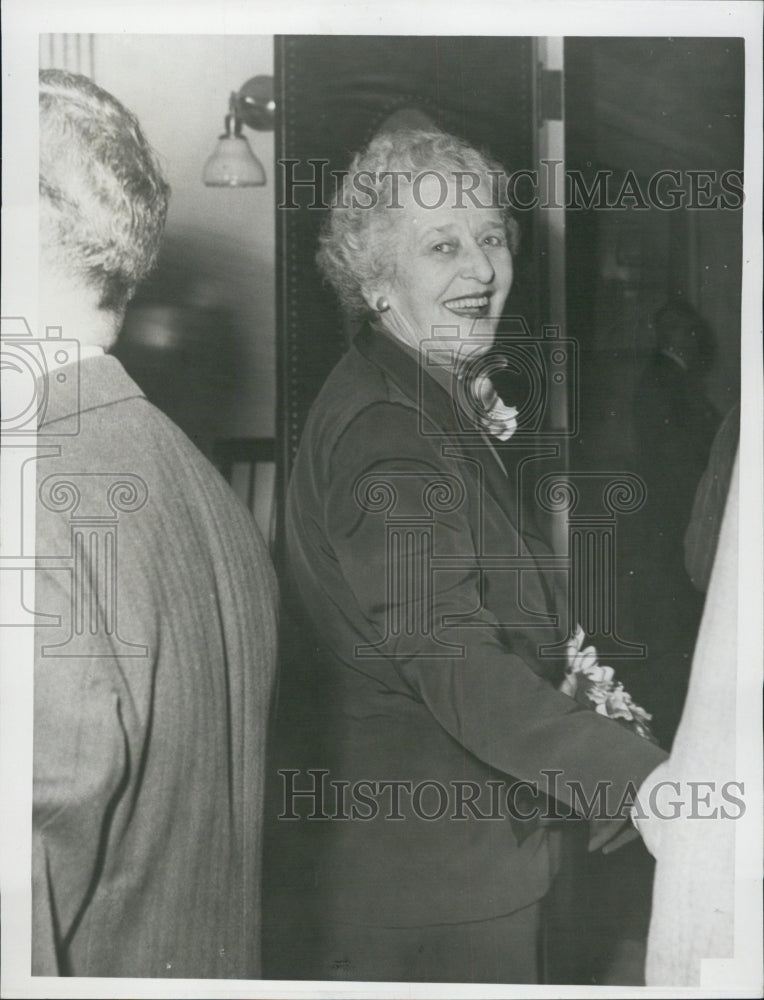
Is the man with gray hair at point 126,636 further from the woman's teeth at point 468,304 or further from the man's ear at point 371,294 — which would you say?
the woman's teeth at point 468,304

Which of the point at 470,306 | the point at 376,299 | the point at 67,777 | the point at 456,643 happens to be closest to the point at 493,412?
the point at 470,306

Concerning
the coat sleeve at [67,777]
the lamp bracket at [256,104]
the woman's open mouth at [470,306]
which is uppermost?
the lamp bracket at [256,104]

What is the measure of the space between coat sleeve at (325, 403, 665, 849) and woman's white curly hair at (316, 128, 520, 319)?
0.28 m

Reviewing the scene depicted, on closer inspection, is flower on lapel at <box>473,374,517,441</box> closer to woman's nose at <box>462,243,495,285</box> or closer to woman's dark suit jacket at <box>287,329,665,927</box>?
woman's dark suit jacket at <box>287,329,665,927</box>


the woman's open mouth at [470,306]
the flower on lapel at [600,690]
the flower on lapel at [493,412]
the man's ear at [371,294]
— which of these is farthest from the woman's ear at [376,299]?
the flower on lapel at [600,690]

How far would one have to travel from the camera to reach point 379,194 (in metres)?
1.92

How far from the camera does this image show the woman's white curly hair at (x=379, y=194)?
75.5 inches

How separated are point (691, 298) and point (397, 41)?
31.1 inches

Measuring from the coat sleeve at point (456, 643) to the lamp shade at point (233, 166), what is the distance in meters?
0.52

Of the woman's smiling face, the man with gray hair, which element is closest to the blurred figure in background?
the woman's smiling face

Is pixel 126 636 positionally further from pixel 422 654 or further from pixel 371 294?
pixel 371 294

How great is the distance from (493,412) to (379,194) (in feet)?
1.62

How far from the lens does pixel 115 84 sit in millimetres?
1928

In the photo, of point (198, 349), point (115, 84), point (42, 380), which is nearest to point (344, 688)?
point (198, 349)
